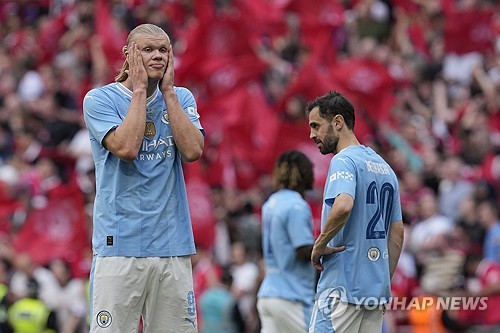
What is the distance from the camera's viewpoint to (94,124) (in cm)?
786

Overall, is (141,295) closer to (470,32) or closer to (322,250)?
(322,250)

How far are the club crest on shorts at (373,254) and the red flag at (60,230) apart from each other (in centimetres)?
886

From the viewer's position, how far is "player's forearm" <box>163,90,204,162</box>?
25.7 feet

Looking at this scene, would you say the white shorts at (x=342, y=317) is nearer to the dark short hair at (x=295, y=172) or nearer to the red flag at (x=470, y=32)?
the dark short hair at (x=295, y=172)

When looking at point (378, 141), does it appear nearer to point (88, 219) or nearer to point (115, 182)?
point (88, 219)

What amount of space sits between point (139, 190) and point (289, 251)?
9.44 feet

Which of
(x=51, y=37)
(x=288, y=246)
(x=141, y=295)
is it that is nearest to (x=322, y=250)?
(x=141, y=295)

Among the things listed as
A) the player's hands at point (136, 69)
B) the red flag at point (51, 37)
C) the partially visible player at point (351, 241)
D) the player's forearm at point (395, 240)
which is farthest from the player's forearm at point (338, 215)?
the red flag at point (51, 37)

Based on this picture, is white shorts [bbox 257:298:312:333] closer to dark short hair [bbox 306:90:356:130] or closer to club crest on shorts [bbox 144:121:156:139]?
dark short hair [bbox 306:90:356:130]

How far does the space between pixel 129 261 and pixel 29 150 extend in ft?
40.5

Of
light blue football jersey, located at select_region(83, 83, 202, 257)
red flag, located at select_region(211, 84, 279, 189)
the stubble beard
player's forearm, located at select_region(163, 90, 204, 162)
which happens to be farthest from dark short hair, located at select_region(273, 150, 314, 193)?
red flag, located at select_region(211, 84, 279, 189)

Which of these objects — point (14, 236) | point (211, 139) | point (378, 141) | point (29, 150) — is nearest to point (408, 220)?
point (378, 141)

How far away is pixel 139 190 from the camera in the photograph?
25.7 ft

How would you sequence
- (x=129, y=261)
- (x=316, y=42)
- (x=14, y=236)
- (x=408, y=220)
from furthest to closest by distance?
(x=316, y=42)
(x=14, y=236)
(x=408, y=220)
(x=129, y=261)
